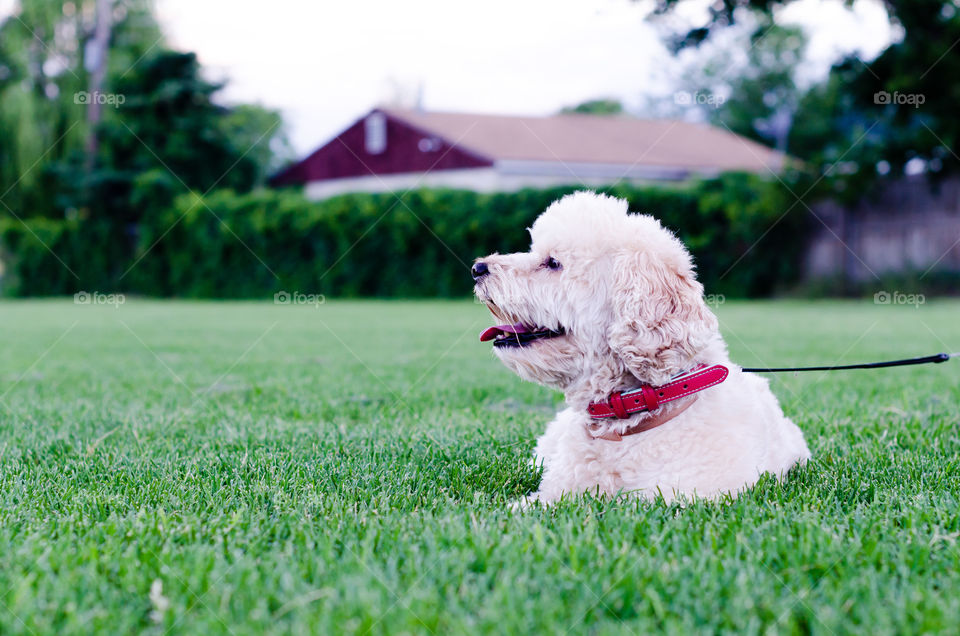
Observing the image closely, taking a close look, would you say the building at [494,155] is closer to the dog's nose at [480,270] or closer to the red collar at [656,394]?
the dog's nose at [480,270]

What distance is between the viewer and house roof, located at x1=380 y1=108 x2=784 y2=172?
30859 millimetres

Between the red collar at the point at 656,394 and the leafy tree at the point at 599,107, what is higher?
the leafy tree at the point at 599,107

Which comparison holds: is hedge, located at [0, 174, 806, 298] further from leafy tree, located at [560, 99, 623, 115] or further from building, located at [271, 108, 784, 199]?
leafy tree, located at [560, 99, 623, 115]

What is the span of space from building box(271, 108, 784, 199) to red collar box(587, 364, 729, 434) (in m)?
25.5

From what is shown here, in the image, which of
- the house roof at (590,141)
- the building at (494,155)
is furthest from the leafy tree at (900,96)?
the house roof at (590,141)

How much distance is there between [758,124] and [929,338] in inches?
1486

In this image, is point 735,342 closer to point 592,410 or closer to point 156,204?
point 592,410

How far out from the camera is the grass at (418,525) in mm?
1935

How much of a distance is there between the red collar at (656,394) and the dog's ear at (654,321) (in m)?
0.04

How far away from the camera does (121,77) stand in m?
27.5

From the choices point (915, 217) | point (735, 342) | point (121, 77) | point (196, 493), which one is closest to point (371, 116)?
point (121, 77)

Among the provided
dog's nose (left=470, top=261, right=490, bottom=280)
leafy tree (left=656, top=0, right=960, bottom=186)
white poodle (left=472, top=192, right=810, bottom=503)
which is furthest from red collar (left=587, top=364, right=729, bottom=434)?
leafy tree (left=656, top=0, right=960, bottom=186)

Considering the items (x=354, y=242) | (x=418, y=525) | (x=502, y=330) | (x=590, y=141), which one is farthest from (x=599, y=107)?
(x=418, y=525)

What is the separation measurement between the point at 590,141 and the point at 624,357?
31650 millimetres
